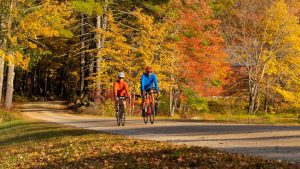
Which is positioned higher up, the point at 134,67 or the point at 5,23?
the point at 5,23

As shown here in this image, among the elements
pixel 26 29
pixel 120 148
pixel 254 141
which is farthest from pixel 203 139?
pixel 26 29

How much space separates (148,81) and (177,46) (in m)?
17.3

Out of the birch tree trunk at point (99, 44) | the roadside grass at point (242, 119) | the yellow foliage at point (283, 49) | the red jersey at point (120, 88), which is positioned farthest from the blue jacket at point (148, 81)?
the yellow foliage at point (283, 49)

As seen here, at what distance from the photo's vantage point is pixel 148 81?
16.7 m

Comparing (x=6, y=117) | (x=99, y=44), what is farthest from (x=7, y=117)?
(x=99, y=44)

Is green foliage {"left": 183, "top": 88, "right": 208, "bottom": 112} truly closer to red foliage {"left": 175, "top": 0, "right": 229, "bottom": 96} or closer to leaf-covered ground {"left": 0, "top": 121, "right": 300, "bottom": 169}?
red foliage {"left": 175, "top": 0, "right": 229, "bottom": 96}

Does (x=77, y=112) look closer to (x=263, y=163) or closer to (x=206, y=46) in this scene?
(x=206, y=46)

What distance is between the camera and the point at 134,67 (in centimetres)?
3247

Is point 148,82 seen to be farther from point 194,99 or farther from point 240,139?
point 194,99

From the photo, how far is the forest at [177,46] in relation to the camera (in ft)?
105

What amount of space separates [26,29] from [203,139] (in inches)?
792

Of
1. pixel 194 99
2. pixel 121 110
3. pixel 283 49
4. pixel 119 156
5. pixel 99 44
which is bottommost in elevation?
pixel 119 156

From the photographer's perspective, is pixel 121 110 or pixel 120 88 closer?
pixel 120 88

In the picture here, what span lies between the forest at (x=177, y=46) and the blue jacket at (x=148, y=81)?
1494 cm
